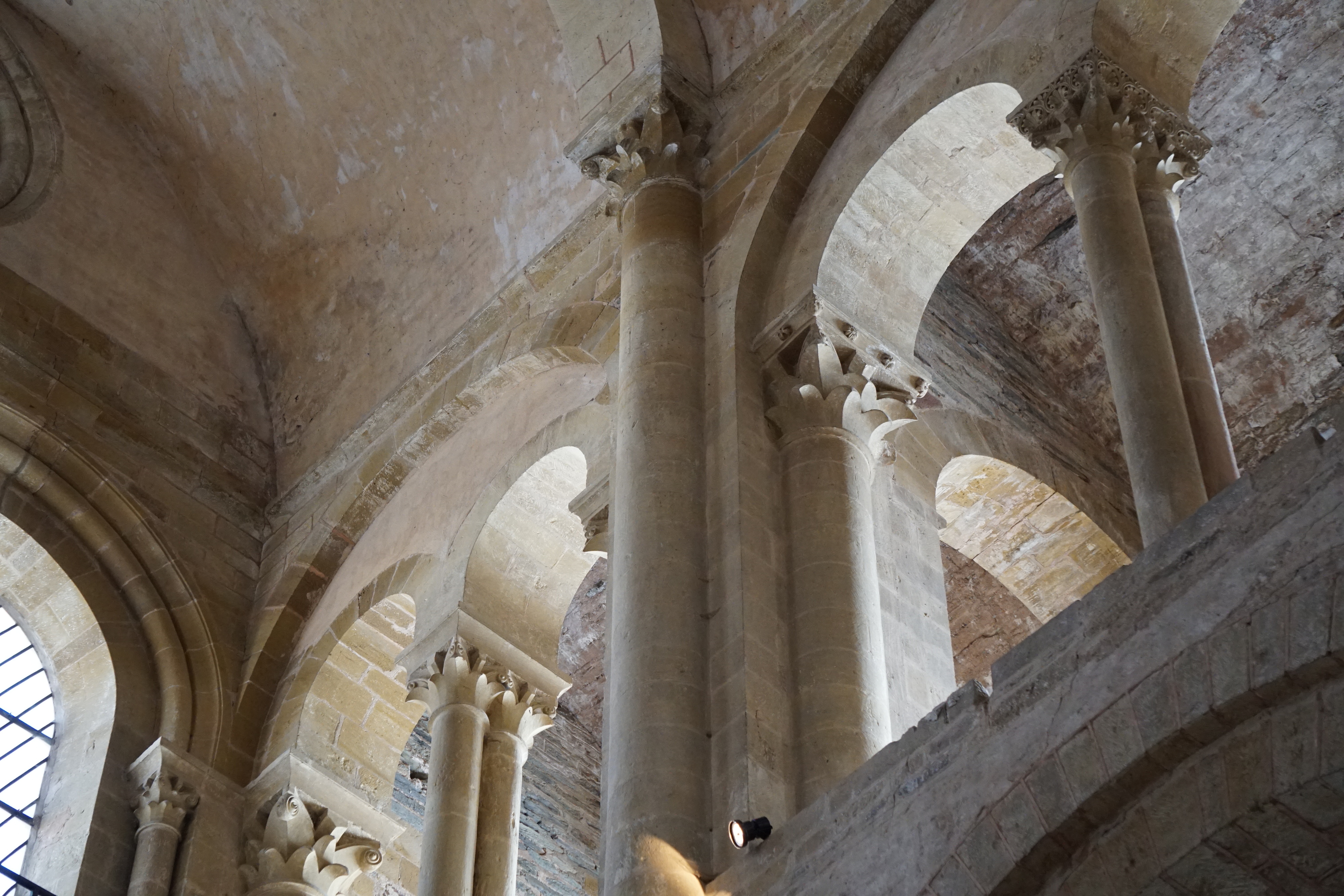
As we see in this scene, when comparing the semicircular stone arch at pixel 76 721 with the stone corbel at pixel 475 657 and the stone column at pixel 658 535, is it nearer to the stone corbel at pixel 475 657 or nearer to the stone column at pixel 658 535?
the stone corbel at pixel 475 657

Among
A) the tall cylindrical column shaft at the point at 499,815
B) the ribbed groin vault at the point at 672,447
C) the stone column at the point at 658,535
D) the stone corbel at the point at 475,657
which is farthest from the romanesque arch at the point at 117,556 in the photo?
the stone column at the point at 658,535

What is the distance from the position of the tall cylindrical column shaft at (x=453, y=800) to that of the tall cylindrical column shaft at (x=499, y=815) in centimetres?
6

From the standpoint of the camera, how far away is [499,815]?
9.44 m

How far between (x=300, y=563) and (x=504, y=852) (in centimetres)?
270

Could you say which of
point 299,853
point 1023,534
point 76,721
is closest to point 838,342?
point 1023,534

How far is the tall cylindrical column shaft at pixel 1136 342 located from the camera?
260 inches

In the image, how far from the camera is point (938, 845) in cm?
550

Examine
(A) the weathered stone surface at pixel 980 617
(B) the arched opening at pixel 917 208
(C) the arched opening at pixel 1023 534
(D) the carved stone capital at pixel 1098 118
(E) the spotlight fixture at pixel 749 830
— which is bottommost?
(E) the spotlight fixture at pixel 749 830

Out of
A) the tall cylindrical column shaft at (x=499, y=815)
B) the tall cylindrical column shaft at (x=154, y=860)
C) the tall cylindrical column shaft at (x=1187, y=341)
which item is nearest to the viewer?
the tall cylindrical column shaft at (x=1187, y=341)

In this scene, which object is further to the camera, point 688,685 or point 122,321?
point 122,321

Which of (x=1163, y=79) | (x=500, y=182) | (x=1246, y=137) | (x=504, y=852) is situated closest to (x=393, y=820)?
(x=504, y=852)

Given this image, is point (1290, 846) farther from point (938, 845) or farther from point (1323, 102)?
point (1323, 102)

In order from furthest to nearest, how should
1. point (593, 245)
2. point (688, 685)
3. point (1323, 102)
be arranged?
point (1323, 102), point (593, 245), point (688, 685)

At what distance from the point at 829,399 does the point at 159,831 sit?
4314 mm
